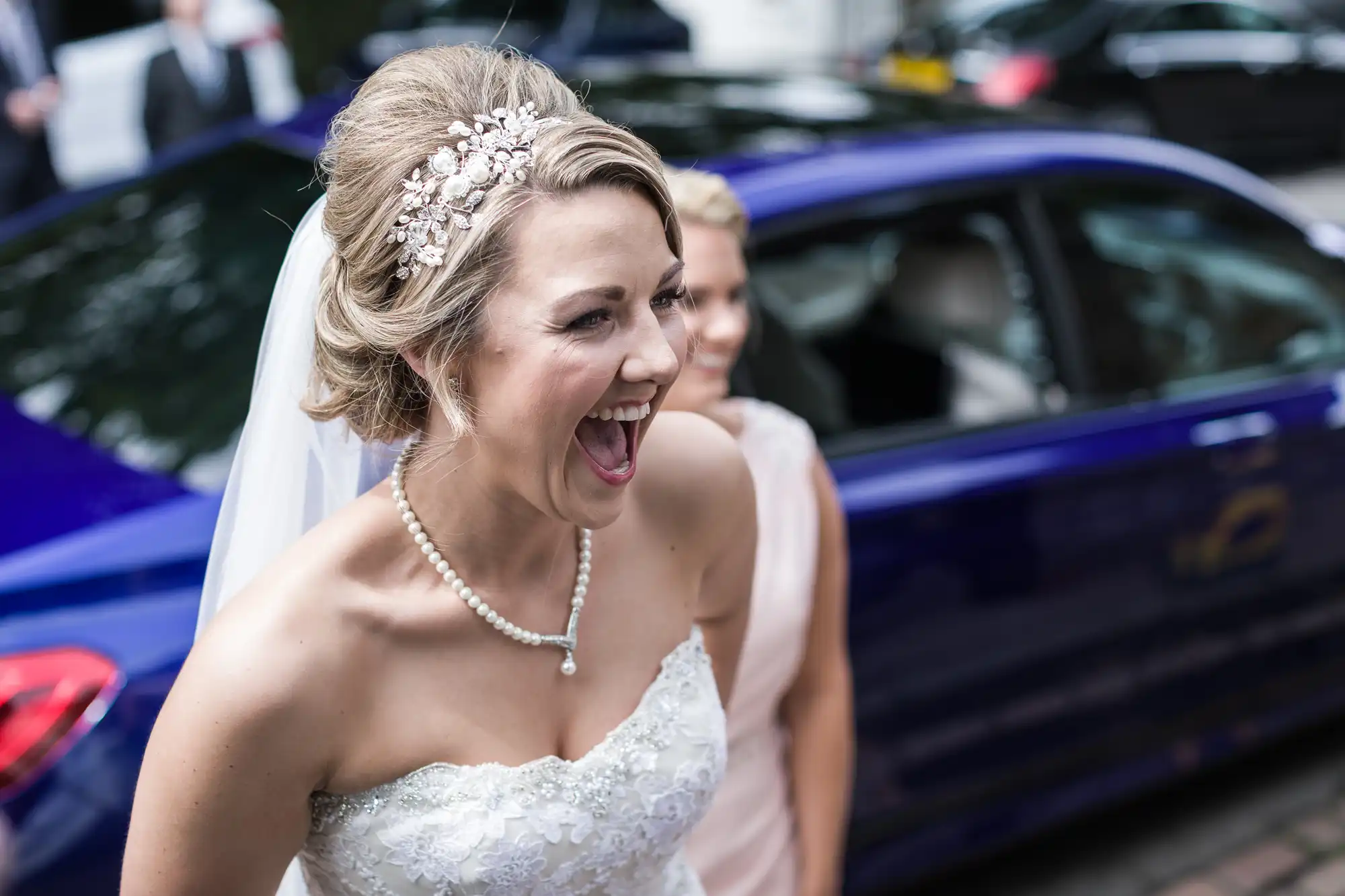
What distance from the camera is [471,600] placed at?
155 centimetres

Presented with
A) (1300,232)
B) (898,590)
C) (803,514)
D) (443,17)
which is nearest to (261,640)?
(803,514)

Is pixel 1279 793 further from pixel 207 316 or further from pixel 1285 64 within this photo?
pixel 1285 64

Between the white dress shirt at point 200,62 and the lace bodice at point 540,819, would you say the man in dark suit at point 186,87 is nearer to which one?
the white dress shirt at point 200,62

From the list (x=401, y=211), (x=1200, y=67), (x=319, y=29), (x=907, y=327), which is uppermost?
(x=401, y=211)

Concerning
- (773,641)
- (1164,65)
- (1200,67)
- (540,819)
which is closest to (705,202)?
(773,641)

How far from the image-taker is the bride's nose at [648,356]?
1415mm

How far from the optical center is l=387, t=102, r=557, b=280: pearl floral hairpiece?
1385mm

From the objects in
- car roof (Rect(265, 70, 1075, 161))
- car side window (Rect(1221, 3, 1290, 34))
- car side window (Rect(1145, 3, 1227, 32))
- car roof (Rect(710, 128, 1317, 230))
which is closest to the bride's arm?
car roof (Rect(710, 128, 1317, 230))

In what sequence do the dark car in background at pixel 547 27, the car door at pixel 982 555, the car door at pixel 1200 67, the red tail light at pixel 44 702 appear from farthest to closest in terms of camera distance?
the car door at pixel 1200 67 < the dark car in background at pixel 547 27 < the car door at pixel 982 555 < the red tail light at pixel 44 702

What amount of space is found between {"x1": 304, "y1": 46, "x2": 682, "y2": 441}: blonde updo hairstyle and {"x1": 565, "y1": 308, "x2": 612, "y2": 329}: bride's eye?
85mm

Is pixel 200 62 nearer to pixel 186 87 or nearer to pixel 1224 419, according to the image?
pixel 186 87

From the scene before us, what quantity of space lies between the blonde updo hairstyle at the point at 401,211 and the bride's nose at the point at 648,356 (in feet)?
0.42

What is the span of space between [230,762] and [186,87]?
18.3 feet

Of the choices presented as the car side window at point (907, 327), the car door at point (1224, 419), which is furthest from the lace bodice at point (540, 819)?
the car door at point (1224, 419)
